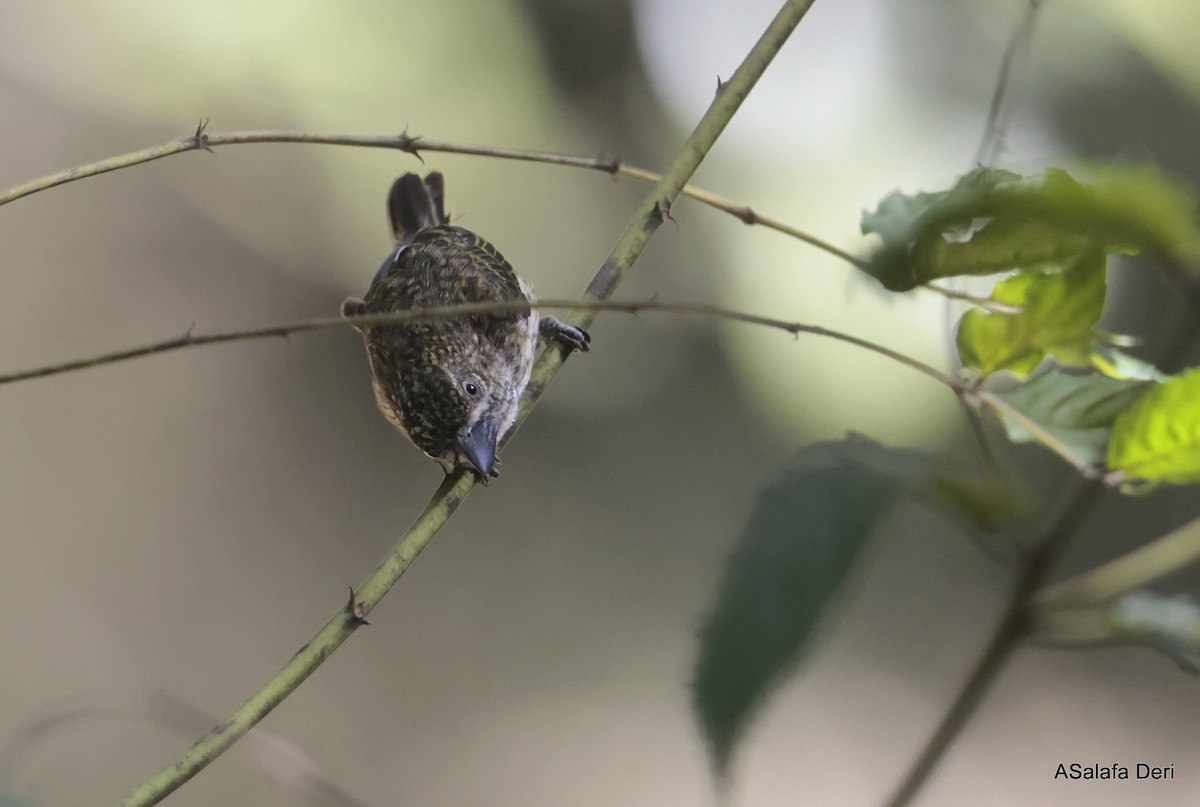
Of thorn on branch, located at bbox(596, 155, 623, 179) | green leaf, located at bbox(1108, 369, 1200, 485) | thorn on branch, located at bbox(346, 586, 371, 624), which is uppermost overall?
thorn on branch, located at bbox(596, 155, 623, 179)

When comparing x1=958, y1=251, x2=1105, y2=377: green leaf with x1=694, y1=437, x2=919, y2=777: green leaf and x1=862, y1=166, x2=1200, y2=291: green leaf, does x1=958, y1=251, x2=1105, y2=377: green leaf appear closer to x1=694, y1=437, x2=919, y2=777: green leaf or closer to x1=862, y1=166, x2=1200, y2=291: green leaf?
x1=862, y1=166, x2=1200, y2=291: green leaf

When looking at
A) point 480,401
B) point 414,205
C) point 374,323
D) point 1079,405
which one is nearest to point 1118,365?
point 1079,405

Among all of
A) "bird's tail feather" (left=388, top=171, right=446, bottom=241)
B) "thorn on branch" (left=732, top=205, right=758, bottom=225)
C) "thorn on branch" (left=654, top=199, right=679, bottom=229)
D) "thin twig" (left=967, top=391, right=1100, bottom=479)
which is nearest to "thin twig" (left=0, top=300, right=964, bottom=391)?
"thin twig" (left=967, top=391, right=1100, bottom=479)

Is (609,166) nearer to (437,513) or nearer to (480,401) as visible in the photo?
(437,513)

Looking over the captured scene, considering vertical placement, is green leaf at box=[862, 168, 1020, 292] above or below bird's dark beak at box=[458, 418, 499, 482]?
below

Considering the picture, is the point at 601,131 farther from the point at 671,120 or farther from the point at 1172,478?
the point at 1172,478

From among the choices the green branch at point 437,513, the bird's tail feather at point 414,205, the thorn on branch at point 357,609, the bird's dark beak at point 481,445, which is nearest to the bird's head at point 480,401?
the bird's dark beak at point 481,445
